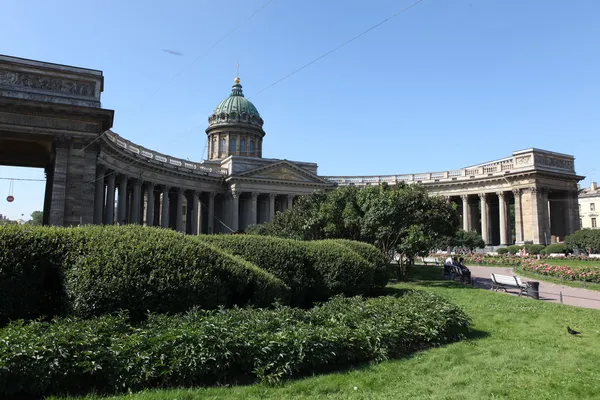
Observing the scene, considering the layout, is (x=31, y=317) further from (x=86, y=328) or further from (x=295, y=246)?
(x=295, y=246)

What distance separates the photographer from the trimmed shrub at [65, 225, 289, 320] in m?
8.92

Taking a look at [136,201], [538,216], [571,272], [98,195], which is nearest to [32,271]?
[571,272]

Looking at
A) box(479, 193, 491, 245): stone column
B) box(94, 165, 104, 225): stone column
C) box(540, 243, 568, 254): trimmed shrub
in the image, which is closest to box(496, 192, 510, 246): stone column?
box(479, 193, 491, 245): stone column

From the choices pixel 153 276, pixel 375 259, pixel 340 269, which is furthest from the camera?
pixel 375 259

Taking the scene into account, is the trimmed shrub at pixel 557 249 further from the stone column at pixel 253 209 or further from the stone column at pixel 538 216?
the stone column at pixel 253 209

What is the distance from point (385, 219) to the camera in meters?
24.7

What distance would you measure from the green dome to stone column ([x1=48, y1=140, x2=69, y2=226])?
2335 inches

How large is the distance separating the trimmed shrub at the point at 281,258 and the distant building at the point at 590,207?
112120 millimetres

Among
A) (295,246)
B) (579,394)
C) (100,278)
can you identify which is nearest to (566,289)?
(295,246)

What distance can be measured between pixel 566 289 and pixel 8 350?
22545mm

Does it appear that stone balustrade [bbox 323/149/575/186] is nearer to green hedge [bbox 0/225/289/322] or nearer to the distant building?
green hedge [bbox 0/225/289/322]

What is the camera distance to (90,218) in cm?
2939

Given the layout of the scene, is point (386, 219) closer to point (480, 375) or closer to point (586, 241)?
point (480, 375)

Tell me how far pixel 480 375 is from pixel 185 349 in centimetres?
517
